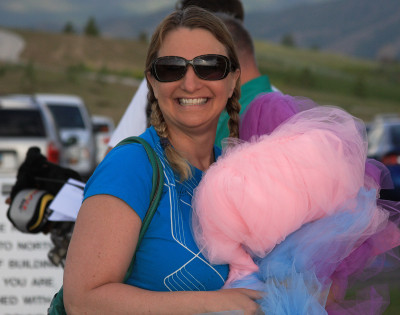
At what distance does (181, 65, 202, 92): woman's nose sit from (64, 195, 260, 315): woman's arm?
0.59 m

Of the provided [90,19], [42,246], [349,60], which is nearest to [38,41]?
[90,19]

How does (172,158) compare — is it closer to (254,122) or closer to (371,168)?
(254,122)

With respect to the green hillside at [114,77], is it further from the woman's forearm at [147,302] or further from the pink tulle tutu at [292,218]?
the woman's forearm at [147,302]

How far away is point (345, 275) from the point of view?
7.11 feet

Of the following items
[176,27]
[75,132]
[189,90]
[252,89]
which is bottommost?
[75,132]

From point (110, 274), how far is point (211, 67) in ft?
2.73

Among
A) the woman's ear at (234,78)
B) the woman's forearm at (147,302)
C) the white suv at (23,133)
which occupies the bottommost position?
the white suv at (23,133)

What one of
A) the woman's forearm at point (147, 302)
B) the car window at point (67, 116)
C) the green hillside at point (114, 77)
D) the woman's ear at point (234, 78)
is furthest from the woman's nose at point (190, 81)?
the green hillside at point (114, 77)

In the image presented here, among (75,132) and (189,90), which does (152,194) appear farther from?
(75,132)

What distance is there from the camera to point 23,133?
12.3 meters

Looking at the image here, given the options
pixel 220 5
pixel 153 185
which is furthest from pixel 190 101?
pixel 220 5

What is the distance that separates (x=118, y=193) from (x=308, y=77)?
73160 mm

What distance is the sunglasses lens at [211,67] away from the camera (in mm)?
2346

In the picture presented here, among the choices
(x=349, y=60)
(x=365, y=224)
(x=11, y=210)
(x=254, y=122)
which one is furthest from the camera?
(x=349, y=60)
